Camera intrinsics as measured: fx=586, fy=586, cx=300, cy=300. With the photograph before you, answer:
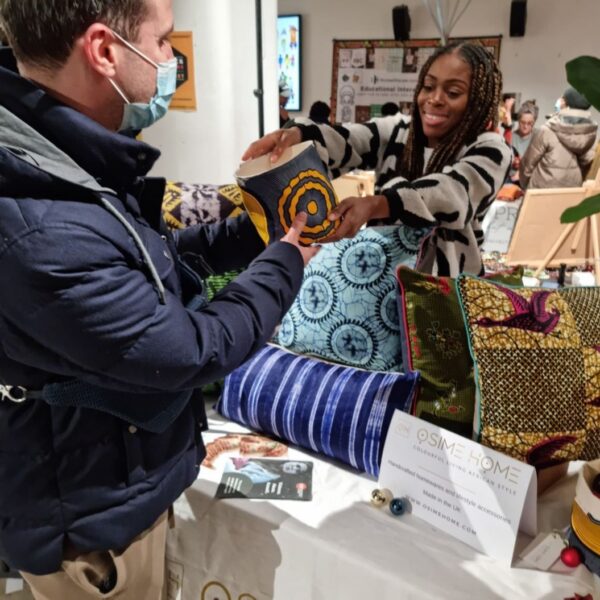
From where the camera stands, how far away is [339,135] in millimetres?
1388

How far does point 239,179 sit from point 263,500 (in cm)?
64

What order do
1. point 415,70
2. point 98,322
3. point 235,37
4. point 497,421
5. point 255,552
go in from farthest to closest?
point 415,70 < point 235,37 < point 255,552 < point 497,421 < point 98,322

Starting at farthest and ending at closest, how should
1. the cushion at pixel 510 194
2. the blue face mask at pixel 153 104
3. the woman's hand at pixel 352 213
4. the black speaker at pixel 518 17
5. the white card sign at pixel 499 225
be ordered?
the black speaker at pixel 518 17, the cushion at pixel 510 194, the white card sign at pixel 499 225, the woman's hand at pixel 352 213, the blue face mask at pixel 153 104

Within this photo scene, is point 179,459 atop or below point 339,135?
below

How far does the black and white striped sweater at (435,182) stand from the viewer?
1164 mm

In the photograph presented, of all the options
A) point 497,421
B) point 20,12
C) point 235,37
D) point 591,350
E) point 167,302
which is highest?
point 235,37

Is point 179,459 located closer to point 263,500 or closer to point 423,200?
point 263,500

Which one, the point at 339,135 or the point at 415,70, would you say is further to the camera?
the point at 415,70

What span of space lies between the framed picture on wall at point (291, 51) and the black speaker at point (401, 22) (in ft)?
3.85

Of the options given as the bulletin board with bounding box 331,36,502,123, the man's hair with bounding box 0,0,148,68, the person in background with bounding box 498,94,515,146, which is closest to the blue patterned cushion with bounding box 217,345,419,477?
the man's hair with bounding box 0,0,148,68

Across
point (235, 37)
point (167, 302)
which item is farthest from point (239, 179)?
point (235, 37)

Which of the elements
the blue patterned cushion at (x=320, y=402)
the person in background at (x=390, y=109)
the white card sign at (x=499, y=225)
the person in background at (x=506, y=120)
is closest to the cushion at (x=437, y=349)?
the blue patterned cushion at (x=320, y=402)

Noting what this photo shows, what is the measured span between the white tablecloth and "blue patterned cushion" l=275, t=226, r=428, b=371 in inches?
10.0

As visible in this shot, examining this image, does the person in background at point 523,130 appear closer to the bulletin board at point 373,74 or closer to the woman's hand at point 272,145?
the bulletin board at point 373,74
